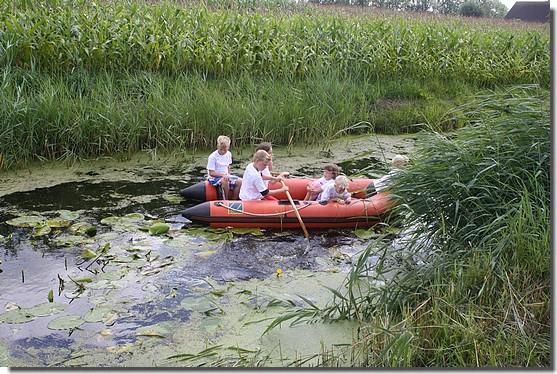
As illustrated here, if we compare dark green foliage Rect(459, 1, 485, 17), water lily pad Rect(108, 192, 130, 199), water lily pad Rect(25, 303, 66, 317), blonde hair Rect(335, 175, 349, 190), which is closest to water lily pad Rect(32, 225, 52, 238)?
water lily pad Rect(108, 192, 130, 199)

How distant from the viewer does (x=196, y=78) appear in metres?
10.1

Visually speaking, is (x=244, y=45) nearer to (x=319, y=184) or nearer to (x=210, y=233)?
(x=319, y=184)

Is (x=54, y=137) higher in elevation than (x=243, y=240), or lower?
higher

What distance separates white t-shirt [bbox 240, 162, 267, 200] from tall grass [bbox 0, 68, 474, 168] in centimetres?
245

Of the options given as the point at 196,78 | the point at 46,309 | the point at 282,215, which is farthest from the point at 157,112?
the point at 46,309

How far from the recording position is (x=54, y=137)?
848 centimetres

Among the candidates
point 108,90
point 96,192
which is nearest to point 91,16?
point 108,90

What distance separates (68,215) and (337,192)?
2912mm

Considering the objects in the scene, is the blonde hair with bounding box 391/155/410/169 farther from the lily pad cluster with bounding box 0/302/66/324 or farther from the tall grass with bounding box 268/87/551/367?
the lily pad cluster with bounding box 0/302/66/324

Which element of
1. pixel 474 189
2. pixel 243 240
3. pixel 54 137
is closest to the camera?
pixel 474 189

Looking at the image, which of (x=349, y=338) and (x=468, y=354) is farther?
(x=349, y=338)

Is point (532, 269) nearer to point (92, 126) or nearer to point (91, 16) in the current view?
point (92, 126)

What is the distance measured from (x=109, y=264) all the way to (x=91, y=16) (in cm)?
584

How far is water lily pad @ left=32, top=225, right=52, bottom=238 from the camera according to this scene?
20.4 ft
